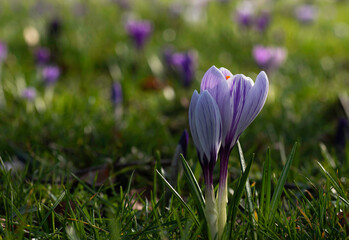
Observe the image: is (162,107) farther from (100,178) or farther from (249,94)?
(249,94)

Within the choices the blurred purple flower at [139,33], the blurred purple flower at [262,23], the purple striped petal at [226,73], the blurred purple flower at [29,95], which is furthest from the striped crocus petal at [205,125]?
the blurred purple flower at [262,23]

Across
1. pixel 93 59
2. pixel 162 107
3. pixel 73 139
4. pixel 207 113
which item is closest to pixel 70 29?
pixel 93 59

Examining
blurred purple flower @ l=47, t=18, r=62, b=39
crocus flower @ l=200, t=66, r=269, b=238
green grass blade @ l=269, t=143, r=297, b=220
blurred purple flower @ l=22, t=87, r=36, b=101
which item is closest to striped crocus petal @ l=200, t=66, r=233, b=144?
crocus flower @ l=200, t=66, r=269, b=238

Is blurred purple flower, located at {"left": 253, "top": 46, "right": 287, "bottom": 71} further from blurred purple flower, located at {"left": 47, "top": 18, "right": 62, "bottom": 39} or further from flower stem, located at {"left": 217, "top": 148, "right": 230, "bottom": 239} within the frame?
flower stem, located at {"left": 217, "top": 148, "right": 230, "bottom": 239}

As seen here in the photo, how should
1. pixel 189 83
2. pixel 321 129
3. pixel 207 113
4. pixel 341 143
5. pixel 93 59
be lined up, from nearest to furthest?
pixel 207 113 < pixel 341 143 < pixel 321 129 < pixel 189 83 < pixel 93 59

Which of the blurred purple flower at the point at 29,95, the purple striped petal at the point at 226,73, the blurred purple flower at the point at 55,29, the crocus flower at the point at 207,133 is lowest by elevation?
the blurred purple flower at the point at 29,95

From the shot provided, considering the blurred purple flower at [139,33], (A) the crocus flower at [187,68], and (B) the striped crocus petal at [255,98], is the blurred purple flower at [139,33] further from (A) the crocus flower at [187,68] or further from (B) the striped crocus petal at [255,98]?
(B) the striped crocus petal at [255,98]

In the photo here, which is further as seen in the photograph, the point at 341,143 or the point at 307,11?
the point at 307,11
